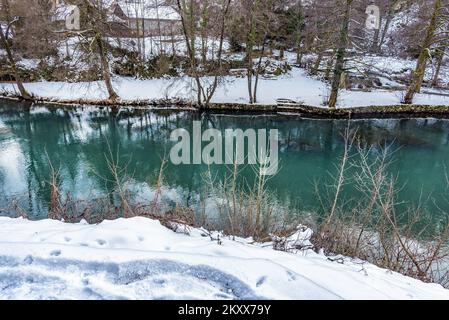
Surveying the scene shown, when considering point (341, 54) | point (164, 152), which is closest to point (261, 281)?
point (164, 152)

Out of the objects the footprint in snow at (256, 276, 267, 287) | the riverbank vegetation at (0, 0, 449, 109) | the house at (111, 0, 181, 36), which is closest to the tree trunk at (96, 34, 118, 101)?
the riverbank vegetation at (0, 0, 449, 109)

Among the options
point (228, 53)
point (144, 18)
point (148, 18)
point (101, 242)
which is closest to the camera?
point (101, 242)

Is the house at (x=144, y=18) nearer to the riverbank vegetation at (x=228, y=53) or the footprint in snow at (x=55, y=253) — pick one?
the riverbank vegetation at (x=228, y=53)

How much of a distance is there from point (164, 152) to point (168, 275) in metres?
9.70

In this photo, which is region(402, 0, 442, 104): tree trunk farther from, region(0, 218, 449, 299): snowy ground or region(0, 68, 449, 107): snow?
region(0, 218, 449, 299): snowy ground

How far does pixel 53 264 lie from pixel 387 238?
6.73 meters

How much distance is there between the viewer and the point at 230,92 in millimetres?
20266

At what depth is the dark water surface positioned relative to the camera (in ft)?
33.2

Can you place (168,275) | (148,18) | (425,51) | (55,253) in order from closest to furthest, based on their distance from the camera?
(168,275), (55,253), (425,51), (148,18)

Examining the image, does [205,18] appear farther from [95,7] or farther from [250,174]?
[250,174]

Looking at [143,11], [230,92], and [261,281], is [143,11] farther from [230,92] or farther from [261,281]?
[261,281]

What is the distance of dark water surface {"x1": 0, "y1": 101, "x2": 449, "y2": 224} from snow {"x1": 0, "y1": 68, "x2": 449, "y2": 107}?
157 centimetres

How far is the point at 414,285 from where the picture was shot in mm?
4227

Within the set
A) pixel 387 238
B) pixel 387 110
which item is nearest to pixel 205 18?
pixel 387 110
